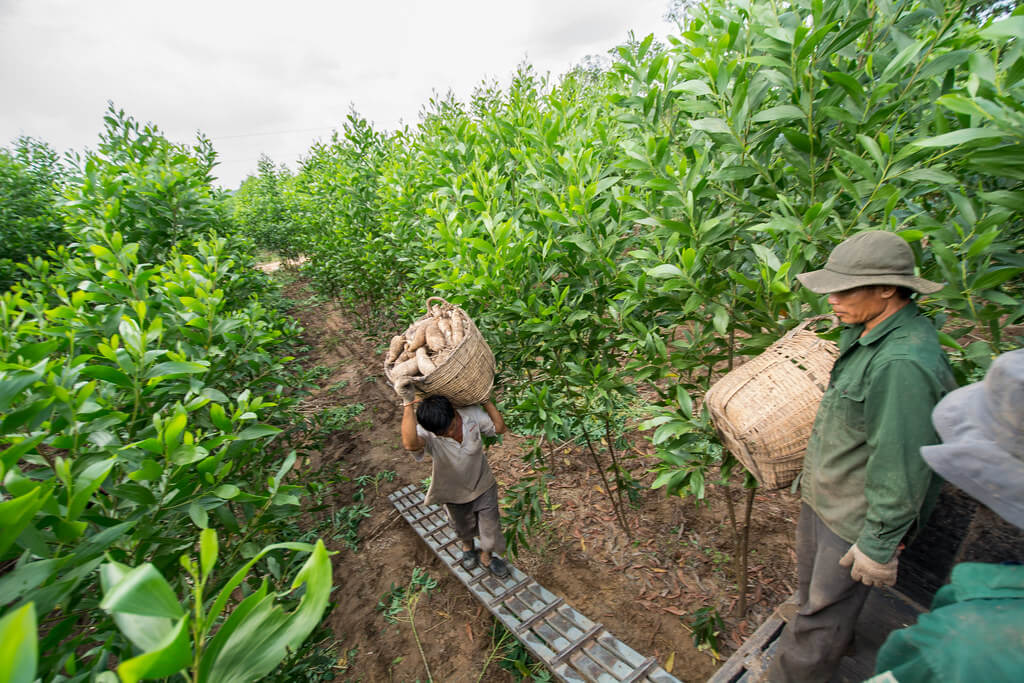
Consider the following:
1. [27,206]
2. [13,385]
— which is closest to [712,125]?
[13,385]

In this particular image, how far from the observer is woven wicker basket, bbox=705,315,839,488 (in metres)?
1.54

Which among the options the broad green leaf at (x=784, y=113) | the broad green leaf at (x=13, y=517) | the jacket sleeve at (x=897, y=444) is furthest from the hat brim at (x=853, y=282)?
the broad green leaf at (x=13, y=517)

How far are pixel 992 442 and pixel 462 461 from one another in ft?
7.21

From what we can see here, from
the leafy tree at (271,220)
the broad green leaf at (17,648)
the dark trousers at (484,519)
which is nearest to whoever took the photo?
the broad green leaf at (17,648)

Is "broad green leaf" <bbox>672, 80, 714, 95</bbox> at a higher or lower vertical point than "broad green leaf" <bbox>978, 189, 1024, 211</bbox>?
higher

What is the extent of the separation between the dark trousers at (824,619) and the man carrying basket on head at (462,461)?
1.66m

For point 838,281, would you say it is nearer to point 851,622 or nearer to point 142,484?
point 851,622

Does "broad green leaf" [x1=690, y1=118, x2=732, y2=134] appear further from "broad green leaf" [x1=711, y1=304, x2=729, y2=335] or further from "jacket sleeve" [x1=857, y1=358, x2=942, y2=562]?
"jacket sleeve" [x1=857, y1=358, x2=942, y2=562]

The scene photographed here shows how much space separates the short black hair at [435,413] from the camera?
232cm

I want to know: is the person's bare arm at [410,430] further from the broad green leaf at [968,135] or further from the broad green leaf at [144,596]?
the broad green leaf at [968,135]

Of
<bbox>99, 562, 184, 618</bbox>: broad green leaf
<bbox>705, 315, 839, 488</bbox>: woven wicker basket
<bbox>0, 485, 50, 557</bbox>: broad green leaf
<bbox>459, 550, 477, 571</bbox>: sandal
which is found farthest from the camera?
<bbox>459, 550, 477, 571</bbox>: sandal

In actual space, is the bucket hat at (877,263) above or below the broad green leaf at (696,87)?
below

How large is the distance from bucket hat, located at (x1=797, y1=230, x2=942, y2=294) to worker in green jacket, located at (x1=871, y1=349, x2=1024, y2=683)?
44 cm

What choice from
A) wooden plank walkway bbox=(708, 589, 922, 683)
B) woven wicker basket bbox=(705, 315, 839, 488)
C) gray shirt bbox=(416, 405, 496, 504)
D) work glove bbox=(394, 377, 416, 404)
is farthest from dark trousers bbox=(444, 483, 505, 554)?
woven wicker basket bbox=(705, 315, 839, 488)
